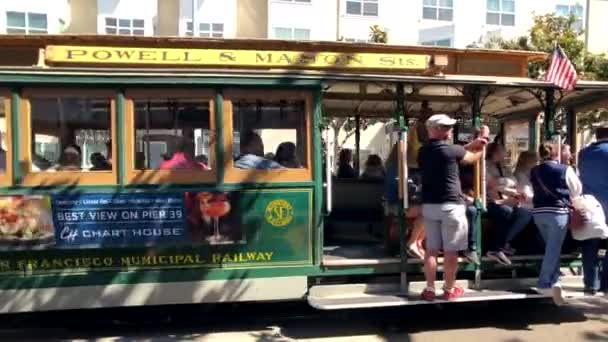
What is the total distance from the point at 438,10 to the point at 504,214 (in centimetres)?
2291

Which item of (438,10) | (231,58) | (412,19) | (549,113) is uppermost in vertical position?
(438,10)

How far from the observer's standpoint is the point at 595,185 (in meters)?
6.16

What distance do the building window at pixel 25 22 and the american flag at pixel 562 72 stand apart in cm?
2190

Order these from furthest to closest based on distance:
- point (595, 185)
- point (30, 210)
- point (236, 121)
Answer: point (595, 185), point (236, 121), point (30, 210)

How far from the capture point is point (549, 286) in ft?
19.0

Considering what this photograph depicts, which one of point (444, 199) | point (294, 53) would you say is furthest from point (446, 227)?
point (294, 53)

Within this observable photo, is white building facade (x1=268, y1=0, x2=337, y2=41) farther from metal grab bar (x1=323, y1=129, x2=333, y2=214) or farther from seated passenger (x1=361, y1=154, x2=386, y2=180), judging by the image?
metal grab bar (x1=323, y1=129, x2=333, y2=214)

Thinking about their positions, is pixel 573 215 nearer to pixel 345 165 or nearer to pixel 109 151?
pixel 345 165

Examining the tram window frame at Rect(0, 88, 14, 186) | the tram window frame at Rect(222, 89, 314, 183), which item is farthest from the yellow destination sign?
the tram window frame at Rect(0, 88, 14, 186)

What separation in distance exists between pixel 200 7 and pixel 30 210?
2102 centimetres

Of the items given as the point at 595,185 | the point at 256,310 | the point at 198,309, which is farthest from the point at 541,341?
the point at 198,309

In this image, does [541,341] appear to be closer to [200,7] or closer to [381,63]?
[381,63]

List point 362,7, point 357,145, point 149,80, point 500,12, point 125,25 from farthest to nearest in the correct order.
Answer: point 500,12 → point 362,7 → point 125,25 → point 357,145 → point 149,80

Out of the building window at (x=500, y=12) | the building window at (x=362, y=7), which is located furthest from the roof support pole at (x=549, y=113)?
the building window at (x=500, y=12)
